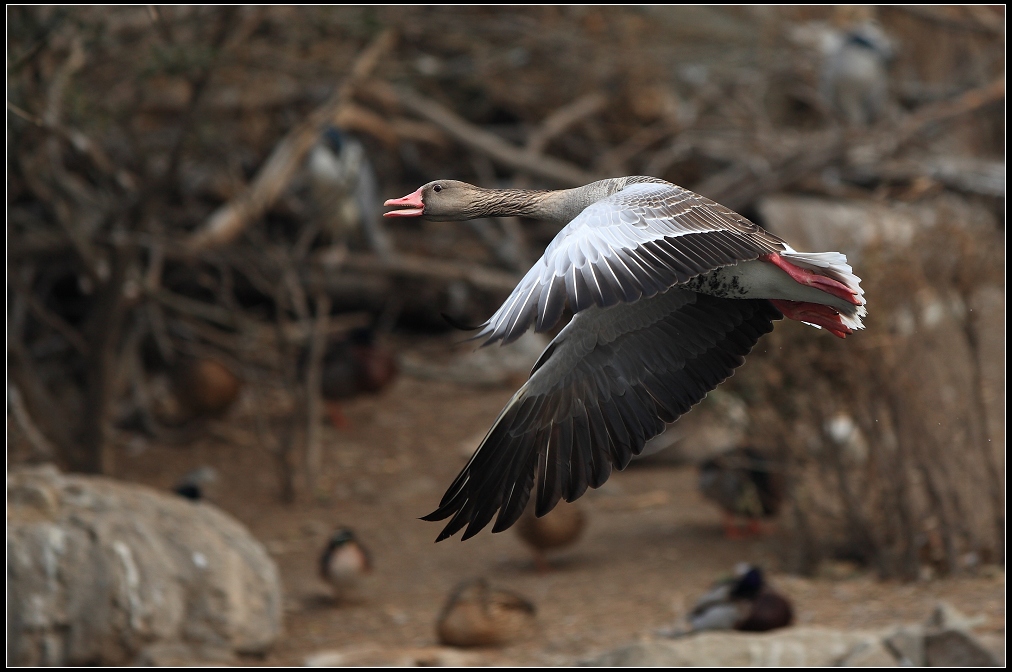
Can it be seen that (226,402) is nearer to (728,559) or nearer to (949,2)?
(728,559)

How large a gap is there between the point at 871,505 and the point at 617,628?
1795 mm

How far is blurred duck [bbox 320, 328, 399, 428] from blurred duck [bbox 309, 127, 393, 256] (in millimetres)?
992

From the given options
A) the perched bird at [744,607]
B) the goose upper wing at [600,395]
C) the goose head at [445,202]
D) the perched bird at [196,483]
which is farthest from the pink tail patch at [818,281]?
the perched bird at [196,483]

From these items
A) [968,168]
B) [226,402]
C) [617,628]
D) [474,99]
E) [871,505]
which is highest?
[474,99]

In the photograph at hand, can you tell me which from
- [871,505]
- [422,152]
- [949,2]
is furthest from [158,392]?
[949,2]

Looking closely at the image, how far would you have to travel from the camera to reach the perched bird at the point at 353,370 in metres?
9.38

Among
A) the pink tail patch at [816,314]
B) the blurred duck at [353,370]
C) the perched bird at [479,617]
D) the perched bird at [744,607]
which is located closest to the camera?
the pink tail patch at [816,314]

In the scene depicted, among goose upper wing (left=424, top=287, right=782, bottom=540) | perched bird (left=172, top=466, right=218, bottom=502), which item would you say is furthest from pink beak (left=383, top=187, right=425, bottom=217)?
perched bird (left=172, top=466, right=218, bottom=502)

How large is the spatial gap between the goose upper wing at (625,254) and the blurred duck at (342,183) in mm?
6887

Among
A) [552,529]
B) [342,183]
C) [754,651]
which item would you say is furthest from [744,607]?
[342,183]

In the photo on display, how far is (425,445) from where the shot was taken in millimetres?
9344

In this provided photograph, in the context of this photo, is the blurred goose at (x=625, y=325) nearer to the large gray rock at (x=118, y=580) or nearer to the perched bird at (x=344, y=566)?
the large gray rock at (x=118, y=580)

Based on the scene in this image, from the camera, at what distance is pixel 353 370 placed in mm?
9383

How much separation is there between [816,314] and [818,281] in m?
0.33
